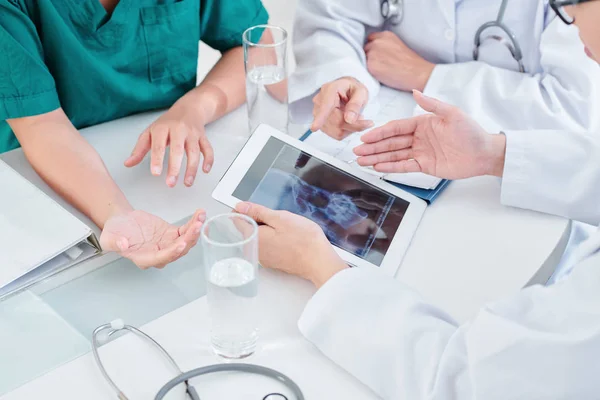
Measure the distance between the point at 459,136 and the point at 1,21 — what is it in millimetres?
758

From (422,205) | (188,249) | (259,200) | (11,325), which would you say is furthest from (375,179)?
(11,325)

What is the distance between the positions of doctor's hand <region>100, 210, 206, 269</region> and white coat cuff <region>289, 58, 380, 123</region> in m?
0.45

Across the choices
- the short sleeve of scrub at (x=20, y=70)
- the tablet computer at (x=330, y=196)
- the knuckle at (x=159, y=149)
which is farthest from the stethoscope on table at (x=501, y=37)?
the short sleeve of scrub at (x=20, y=70)

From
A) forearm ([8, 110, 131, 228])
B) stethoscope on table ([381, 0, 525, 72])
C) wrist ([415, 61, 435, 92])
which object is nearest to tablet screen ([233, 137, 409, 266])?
forearm ([8, 110, 131, 228])

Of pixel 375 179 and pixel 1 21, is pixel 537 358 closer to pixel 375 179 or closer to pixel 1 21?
pixel 375 179

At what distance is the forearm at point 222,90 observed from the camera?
1.20 metres

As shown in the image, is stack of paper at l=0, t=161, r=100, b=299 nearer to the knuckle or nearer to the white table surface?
the white table surface

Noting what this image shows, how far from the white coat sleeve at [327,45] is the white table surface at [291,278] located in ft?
0.61

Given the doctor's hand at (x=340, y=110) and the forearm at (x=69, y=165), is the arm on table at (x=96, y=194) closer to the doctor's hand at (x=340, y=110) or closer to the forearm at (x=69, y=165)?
the forearm at (x=69, y=165)

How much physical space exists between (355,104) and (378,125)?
2.3 inches

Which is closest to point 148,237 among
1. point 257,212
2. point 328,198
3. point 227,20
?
point 257,212

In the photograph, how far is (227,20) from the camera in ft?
4.40

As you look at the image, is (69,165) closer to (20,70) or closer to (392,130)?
(20,70)

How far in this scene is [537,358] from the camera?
64cm
